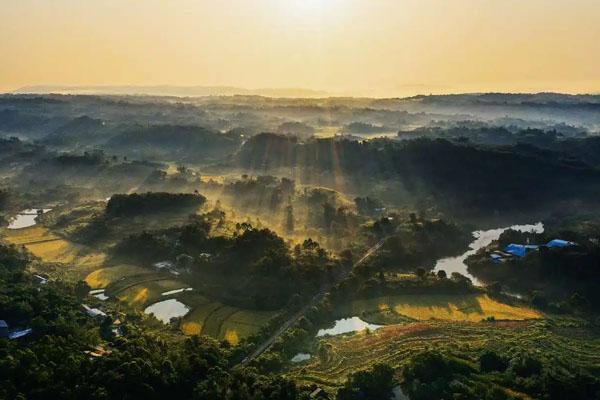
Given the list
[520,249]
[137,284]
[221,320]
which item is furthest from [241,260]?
[520,249]

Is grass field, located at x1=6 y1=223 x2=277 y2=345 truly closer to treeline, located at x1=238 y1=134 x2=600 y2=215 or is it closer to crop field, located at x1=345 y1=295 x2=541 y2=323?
crop field, located at x1=345 y1=295 x2=541 y2=323

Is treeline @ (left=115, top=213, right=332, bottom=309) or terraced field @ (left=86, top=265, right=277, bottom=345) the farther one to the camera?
treeline @ (left=115, top=213, right=332, bottom=309)

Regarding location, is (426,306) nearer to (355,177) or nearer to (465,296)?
(465,296)

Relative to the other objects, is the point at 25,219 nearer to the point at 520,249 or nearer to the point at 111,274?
the point at 111,274

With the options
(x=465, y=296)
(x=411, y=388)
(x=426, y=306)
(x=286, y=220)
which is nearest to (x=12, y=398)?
(x=411, y=388)

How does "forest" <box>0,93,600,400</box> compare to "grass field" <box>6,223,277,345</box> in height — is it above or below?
above

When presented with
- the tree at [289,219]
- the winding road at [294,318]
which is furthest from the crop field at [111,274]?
the tree at [289,219]

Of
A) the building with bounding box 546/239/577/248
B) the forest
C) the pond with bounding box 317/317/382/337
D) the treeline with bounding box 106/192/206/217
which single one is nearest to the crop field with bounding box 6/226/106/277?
the forest
